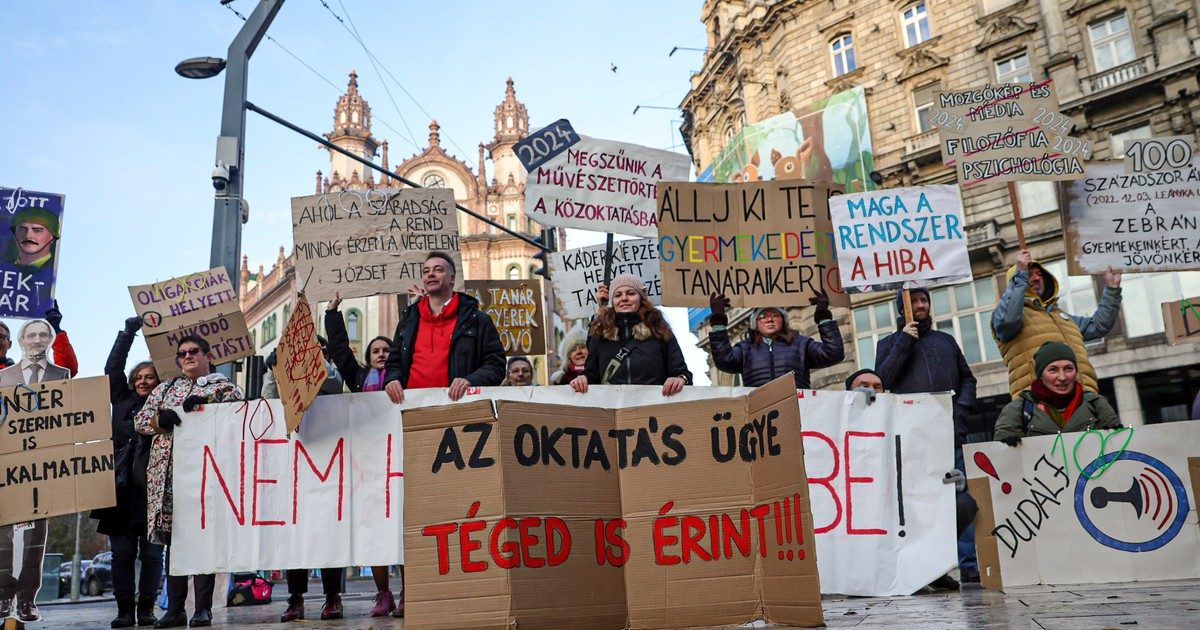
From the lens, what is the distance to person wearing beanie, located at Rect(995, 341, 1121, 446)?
5.47 meters

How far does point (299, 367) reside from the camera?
5.08m

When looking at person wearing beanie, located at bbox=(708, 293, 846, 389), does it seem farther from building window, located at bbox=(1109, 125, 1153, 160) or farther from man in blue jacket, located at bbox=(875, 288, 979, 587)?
building window, located at bbox=(1109, 125, 1153, 160)

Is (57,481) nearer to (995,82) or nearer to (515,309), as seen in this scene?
(515,309)

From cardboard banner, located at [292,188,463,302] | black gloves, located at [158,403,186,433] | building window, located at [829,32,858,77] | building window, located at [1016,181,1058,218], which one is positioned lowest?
black gloves, located at [158,403,186,433]

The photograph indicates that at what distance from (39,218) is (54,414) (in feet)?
8.51

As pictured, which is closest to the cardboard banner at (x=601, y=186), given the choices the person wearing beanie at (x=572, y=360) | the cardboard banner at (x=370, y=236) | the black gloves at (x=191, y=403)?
the cardboard banner at (x=370, y=236)

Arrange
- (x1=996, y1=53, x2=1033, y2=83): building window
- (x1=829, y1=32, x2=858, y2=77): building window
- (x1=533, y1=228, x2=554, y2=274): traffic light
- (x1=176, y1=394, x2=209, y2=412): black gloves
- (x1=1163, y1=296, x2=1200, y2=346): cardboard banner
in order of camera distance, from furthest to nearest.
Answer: (x1=829, y1=32, x2=858, y2=77): building window < (x1=996, y1=53, x2=1033, y2=83): building window < (x1=533, y1=228, x2=554, y2=274): traffic light < (x1=1163, y1=296, x2=1200, y2=346): cardboard banner < (x1=176, y1=394, x2=209, y2=412): black gloves

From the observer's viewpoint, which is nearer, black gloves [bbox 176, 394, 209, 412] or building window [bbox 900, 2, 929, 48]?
black gloves [bbox 176, 394, 209, 412]

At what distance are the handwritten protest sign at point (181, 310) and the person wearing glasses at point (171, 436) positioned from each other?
7.12 ft

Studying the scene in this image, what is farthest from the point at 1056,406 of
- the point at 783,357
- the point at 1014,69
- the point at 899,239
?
the point at 1014,69

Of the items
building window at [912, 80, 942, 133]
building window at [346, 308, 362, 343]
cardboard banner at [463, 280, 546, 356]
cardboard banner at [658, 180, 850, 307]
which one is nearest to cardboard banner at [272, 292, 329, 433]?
cardboard banner at [658, 180, 850, 307]

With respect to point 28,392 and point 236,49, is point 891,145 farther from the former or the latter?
point 28,392

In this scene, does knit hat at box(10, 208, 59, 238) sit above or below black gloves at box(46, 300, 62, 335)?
above

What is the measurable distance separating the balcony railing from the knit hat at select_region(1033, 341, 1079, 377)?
17774 millimetres
